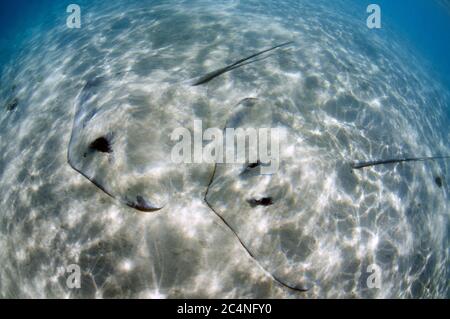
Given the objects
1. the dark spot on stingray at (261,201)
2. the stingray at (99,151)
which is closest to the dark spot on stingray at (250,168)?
the dark spot on stingray at (261,201)

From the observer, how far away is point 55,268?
13.0 ft

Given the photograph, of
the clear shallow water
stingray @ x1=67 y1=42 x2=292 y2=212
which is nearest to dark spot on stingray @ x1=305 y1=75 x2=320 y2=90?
the clear shallow water

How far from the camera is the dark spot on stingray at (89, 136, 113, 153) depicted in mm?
3838

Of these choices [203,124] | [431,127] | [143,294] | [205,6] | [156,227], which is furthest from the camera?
[205,6]

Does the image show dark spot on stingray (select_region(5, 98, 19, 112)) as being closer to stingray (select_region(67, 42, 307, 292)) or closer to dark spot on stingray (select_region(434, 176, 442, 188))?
stingray (select_region(67, 42, 307, 292))

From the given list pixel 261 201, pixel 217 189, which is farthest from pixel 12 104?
pixel 261 201

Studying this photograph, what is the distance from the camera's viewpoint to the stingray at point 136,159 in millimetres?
3691

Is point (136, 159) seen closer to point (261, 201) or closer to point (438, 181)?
point (261, 201)

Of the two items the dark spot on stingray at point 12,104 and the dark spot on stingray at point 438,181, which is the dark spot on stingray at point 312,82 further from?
the dark spot on stingray at point 12,104

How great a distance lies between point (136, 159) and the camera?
12.2 ft

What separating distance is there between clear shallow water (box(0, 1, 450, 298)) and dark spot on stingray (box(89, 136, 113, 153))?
0.16 meters
